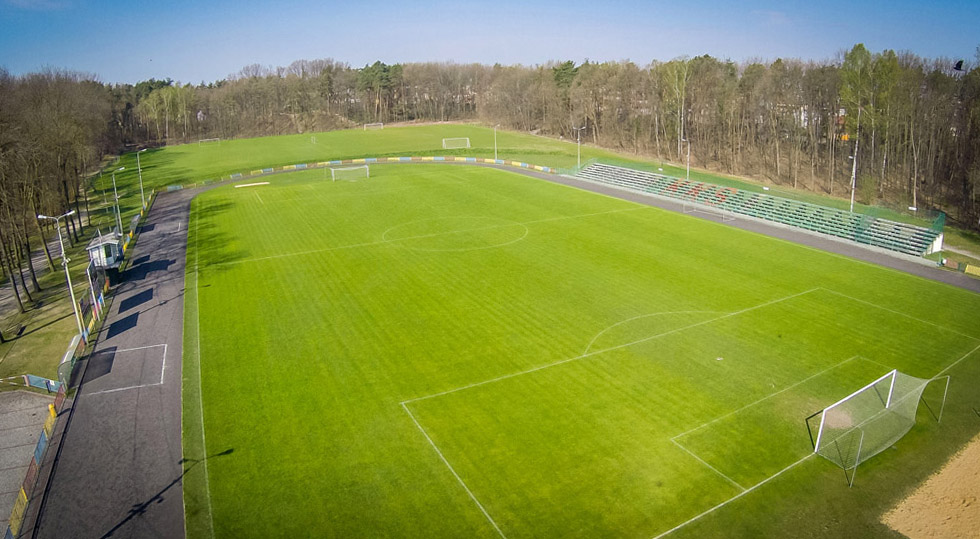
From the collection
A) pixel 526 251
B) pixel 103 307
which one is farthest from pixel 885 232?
pixel 103 307

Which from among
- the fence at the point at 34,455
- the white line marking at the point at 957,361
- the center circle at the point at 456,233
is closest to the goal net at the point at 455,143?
the center circle at the point at 456,233

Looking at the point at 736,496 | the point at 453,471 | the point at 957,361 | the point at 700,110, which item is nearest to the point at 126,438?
the point at 453,471

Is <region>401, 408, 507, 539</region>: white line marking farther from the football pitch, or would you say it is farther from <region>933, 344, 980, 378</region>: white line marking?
<region>933, 344, 980, 378</region>: white line marking

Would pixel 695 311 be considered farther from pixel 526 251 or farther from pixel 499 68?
pixel 499 68

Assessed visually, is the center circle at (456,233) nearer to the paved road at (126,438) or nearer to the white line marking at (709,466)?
the paved road at (126,438)

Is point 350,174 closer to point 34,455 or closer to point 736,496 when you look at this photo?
point 34,455
